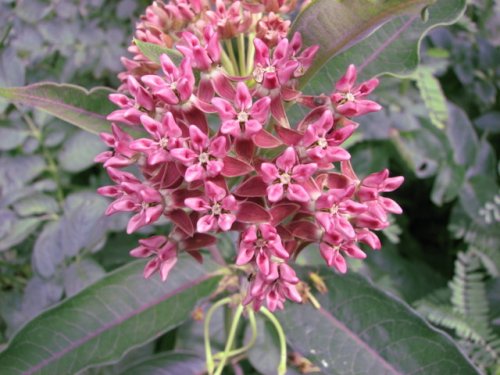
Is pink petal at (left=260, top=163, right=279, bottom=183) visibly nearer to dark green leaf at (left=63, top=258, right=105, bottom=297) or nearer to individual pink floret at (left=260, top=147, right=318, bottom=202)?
individual pink floret at (left=260, top=147, right=318, bottom=202)

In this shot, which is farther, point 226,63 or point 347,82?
point 226,63

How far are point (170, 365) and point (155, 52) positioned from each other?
700 millimetres

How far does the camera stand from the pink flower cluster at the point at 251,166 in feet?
2.83

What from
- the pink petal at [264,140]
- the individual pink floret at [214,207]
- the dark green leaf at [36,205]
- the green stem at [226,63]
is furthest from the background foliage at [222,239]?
the individual pink floret at [214,207]

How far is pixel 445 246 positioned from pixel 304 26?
1282 mm

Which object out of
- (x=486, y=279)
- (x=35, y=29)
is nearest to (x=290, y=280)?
(x=486, y=279)

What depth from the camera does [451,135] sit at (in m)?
1.65

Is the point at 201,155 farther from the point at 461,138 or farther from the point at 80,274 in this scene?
the point at 461,138

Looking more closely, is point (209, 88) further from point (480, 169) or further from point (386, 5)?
point (480, 169)

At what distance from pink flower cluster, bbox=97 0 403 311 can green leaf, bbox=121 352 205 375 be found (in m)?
0.36

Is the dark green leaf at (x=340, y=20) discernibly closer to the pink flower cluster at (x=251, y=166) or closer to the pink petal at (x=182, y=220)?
the pink flower cluster at (x=251, y=166)

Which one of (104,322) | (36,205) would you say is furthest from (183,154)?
(36,205)

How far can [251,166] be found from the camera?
0.88 meters

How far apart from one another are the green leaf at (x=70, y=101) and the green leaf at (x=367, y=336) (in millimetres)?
549
